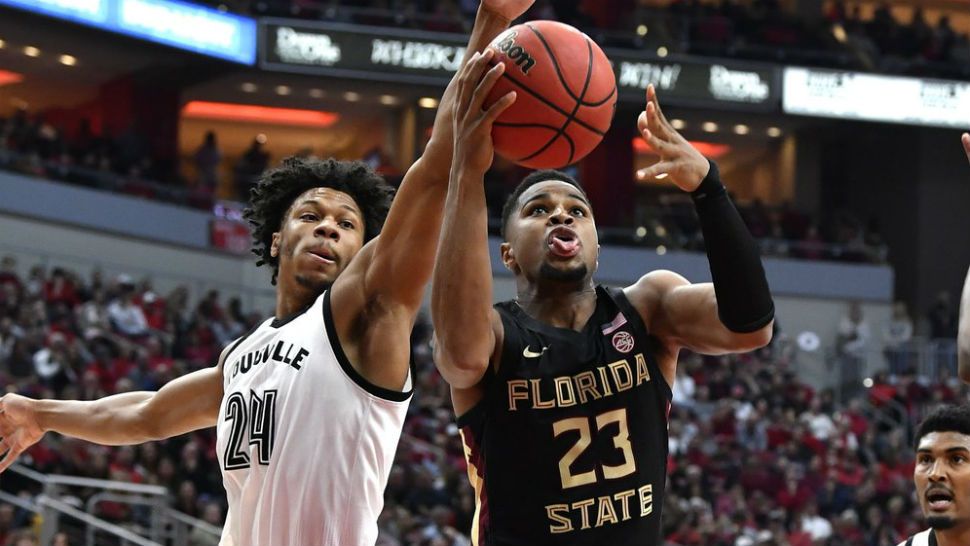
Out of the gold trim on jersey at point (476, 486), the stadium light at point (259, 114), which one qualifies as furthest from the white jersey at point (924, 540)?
the stadium light at point (259, 114)

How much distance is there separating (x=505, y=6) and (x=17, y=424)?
247cm

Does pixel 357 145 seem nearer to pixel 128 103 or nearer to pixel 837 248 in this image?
pixel 128 103

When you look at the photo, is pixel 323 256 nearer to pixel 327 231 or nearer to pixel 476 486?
pixel 327 231

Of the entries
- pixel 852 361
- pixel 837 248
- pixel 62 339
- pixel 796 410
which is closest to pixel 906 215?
pixel 837 248

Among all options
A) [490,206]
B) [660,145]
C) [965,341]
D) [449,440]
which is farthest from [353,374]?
[490,206]

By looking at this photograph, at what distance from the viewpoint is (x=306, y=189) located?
4992 millimetres

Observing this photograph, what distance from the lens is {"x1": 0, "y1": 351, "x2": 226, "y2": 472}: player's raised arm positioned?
522cm

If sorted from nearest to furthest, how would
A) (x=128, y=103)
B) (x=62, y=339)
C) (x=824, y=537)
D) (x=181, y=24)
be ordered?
(x=62, y=339) < (x=824, y=537) < (x=181, y=24) < (x=128, y=103)

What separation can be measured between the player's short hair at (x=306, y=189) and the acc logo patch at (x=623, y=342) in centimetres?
97

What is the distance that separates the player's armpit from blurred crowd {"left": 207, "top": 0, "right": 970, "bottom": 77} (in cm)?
2088

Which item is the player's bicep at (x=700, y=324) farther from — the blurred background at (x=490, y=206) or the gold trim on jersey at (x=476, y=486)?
the blurred background at (x=490, y=206)

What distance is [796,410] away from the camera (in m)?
20.9

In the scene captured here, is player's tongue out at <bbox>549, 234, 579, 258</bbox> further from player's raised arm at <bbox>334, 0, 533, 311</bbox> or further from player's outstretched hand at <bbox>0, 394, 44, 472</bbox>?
player's outstretched hand at <bbox>0, 394, 44, 472</bbox>

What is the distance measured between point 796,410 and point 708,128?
10.7 metres
